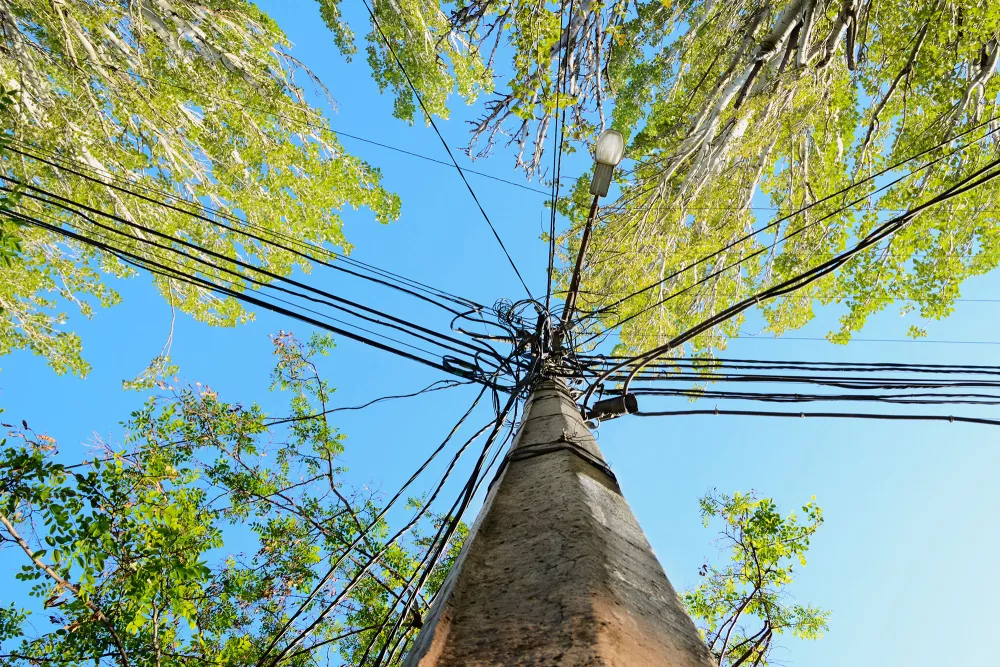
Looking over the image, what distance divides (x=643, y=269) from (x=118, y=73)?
23.6 ft

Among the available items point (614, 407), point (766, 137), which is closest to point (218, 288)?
point (614, 407)

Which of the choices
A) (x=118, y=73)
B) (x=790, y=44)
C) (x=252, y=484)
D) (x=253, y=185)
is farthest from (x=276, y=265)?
(x=790, y=44)

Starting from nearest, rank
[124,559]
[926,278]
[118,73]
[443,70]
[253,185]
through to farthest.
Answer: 1. [124,559]
2. [118,73]
3. [926,278]
4. [253,185]
5. [443,70]

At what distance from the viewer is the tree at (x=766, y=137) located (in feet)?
18.1

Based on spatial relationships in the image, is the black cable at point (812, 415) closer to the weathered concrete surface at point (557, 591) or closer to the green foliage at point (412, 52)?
the weathered concrete surface at point (557, 591)

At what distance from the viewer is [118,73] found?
6625 mm

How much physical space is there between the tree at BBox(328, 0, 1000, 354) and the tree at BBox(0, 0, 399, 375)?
8.02 feet

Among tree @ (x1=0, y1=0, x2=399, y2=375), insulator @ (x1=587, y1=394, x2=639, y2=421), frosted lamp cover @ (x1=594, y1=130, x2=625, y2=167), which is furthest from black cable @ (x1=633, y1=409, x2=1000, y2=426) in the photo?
tree @ (x1=0, y1=0, x2=399, y2=375)

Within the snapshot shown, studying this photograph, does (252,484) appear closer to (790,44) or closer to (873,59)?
(790,44)

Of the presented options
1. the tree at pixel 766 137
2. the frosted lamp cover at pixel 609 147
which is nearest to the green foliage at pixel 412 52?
the tree at pixel 766 137

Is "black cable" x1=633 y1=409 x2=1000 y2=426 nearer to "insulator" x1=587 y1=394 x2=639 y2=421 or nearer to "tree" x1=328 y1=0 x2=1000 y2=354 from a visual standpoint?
"insulator" x1=587 y1=394 x2=639 y2=421

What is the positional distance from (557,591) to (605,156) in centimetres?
261

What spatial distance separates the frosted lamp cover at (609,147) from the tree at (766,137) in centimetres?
200

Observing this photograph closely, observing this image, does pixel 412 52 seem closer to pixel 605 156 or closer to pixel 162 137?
pixel 162 137
